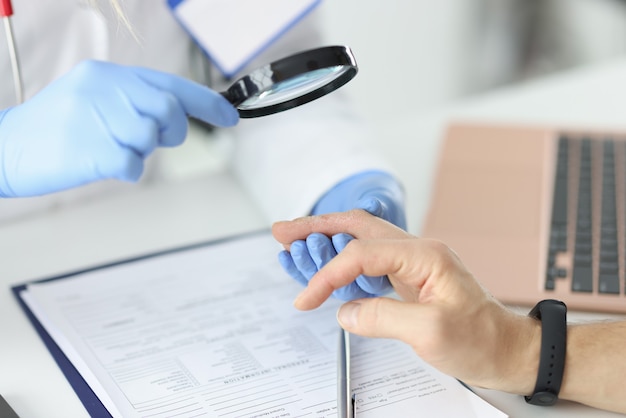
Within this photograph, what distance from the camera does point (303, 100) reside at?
71 cm

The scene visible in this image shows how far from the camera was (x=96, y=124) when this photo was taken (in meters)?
0.69

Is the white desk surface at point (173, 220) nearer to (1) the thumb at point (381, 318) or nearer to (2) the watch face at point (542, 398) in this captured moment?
(2) the watch face at point (542, 398)

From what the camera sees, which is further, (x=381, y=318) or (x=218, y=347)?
(x=218, y=347)

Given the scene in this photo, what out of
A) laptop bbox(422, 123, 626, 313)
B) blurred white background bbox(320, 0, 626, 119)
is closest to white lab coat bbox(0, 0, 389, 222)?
laptop bbox(422, 123, 626, 313)

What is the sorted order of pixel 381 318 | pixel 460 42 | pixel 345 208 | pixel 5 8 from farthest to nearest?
pixel 460 42 → pixel 345 208 → pixel 5 8 → pixel 381 318

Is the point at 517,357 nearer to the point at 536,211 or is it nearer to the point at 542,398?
the point at 542,398

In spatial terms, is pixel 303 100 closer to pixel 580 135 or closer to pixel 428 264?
pixel 428 264

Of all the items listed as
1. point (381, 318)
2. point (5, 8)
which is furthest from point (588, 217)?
point (5, 8)

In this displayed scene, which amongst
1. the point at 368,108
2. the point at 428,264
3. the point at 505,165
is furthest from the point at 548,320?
the point at 368,108

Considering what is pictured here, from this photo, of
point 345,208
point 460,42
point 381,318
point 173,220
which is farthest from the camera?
point 460,42

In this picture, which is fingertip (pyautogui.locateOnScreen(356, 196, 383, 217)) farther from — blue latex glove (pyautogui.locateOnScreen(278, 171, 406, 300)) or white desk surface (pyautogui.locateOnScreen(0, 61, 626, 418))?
white desk surface (pyautogui.locateOnScreen(0, 61, 626, 418))

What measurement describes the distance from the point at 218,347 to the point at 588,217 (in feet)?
1.54

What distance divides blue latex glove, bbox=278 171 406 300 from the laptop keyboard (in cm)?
18

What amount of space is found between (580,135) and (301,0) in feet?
1.55
